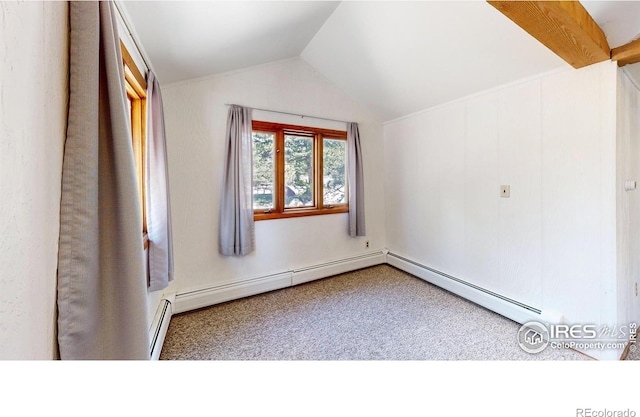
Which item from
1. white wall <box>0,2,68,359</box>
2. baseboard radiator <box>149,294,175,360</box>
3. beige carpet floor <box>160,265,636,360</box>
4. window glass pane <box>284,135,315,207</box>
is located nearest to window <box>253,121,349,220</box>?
window glass pane <box>284,135,315,207</box>

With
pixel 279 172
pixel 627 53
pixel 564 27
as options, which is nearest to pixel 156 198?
pixel 279 172

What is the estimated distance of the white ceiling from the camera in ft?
4.71

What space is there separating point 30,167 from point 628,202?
9.78ft

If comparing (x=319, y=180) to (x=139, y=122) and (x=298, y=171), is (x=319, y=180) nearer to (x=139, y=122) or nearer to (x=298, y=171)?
(x=298, y=171)

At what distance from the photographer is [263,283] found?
2639mm

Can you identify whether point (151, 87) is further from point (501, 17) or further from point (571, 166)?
point (571, 166)

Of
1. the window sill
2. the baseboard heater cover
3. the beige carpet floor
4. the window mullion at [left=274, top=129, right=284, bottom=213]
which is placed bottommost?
the beige carpet floor

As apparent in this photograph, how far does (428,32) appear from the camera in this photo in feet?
6.31

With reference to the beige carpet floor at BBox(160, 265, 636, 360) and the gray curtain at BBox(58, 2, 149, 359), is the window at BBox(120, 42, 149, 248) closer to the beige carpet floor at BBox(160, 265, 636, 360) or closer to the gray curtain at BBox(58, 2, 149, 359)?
the beige carpet floor at BBox(160, 265, 636, 360)

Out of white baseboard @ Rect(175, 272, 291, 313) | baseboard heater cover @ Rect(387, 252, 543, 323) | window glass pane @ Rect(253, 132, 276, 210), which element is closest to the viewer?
baseboard heater cover @ Rect(387, 252, 543, 323)

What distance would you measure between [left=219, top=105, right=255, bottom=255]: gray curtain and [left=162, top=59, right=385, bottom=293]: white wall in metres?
0.10

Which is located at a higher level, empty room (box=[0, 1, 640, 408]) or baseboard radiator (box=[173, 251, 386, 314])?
empty room (box=[0, 1, 640, 408])

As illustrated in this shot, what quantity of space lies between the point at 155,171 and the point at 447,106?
2.80 meters

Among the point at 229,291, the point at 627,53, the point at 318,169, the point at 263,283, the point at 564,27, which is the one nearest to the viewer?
the point at 564,27
